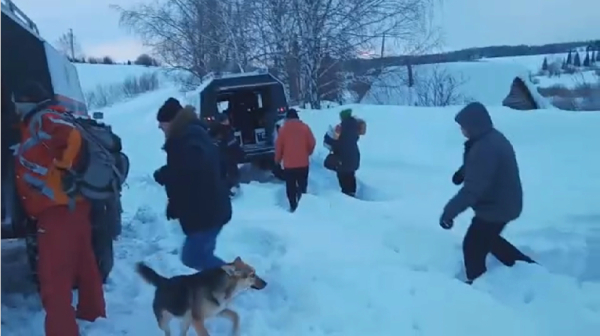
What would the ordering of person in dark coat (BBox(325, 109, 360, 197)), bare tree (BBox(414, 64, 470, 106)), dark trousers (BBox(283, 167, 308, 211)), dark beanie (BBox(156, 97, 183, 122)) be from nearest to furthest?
dark beanie (BBox(156, 97, 183, 122))
dark trousers (BBox(283, 167, 308, 211))
person in dark coat (BBox(325, 109, 360, 197))
bare tree (BBox(414, 64, 470, 106))

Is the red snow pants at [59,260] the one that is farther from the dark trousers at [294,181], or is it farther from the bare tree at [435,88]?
the bare tree at [435,88]

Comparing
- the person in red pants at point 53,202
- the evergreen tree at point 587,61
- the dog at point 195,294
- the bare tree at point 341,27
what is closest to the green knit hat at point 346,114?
the dog at point 195,294

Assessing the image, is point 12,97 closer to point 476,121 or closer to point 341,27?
point 476,121

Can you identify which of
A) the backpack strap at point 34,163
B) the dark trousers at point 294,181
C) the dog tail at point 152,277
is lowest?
the dark trousers at point 294,181

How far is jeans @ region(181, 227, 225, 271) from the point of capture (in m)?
5.01

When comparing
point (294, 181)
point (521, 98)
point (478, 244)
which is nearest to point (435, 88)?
point (521, 98)

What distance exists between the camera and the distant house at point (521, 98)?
2481 centimetres

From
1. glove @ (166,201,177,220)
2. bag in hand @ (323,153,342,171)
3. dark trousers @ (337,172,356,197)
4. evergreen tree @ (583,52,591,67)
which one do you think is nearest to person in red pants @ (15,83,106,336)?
glove @ (166,201,177,220)

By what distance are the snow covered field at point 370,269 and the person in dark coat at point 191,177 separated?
71 cm

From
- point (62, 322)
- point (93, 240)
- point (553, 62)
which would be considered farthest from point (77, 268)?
point (553, 62)

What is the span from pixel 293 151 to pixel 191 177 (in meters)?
5.30

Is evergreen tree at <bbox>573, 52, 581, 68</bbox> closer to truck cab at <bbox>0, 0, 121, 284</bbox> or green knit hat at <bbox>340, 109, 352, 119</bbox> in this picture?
green knit hat at <bbox>340, 109, 352, 119</bbox>

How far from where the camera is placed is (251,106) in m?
15.8

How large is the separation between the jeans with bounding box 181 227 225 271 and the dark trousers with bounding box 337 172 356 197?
20.1ft
